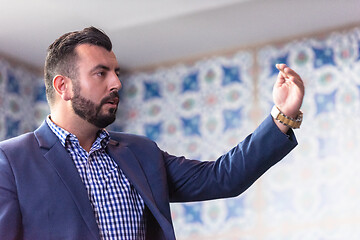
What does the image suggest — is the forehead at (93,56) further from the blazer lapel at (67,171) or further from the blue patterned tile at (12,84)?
the blue patterned tile at (12,84)

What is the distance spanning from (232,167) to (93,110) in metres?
0.46

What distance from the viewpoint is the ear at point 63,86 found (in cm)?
194

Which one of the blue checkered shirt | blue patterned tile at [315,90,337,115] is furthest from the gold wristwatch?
blue patterned tile at [315,90,337,115]

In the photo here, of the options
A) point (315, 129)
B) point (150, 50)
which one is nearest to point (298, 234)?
point (315, 129)

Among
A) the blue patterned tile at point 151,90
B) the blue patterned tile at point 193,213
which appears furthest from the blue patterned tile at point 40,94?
the blue patterned tile at point 193,213

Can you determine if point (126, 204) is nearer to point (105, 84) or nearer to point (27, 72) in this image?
point (105, 84)

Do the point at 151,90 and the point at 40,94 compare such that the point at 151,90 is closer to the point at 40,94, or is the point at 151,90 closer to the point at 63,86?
the point at 40,94

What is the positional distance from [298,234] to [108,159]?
245 cm

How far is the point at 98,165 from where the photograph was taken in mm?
1885

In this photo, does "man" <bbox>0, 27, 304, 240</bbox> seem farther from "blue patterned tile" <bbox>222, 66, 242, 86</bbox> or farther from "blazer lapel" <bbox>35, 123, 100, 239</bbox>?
"blue patterned tile" <bbox>222, 66, 242, 86</bbox>

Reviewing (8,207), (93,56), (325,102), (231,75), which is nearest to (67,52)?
(93,56)

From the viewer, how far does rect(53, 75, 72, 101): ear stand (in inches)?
76.4

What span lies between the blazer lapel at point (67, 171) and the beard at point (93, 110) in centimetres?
11

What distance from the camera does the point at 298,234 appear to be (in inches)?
160
